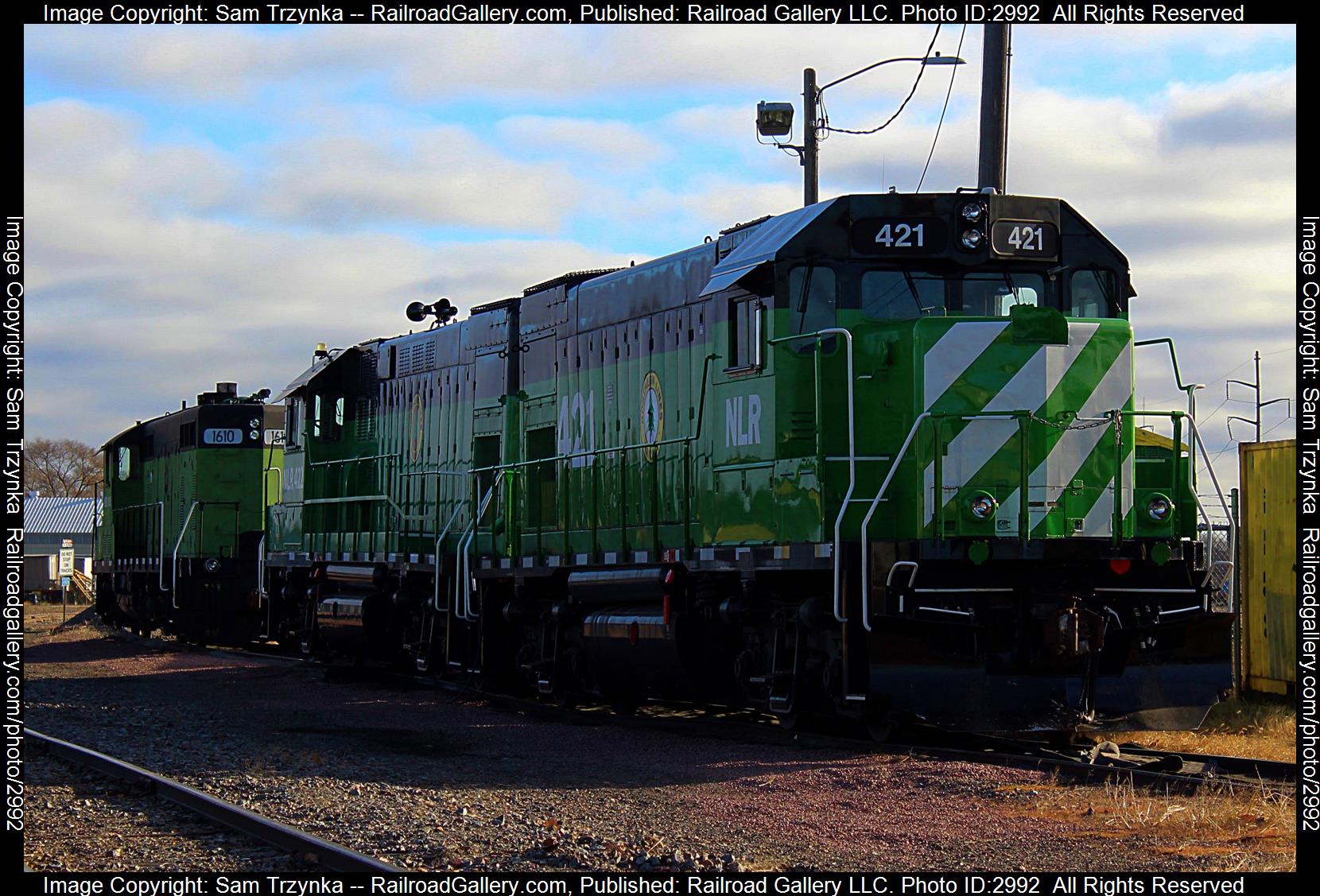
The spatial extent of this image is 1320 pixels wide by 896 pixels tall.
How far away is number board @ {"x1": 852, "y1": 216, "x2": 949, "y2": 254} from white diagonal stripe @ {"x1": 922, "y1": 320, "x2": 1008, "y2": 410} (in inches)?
31.8

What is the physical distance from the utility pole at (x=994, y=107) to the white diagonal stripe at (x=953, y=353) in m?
4.35

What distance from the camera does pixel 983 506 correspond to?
1043 cm

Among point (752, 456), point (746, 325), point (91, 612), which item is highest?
point (746, 325)

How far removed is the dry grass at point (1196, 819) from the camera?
7164 millimetres

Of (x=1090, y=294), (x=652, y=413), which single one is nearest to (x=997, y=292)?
(x=1090, y=294)

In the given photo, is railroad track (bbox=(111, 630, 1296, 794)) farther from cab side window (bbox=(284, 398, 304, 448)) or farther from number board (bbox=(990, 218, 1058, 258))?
cab side window (bbox=(284, 398, 304, 448))

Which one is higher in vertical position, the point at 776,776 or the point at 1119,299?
the point at 1119,299

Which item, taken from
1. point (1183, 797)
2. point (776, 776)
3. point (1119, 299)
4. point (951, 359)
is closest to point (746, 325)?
point (951, 359)

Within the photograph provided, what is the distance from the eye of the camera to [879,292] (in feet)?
37.0

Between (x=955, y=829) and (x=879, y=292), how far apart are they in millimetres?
4537

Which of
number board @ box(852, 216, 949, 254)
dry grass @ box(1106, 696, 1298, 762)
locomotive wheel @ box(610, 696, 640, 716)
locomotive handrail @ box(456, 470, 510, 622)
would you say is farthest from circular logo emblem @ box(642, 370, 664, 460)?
dry grass @ box(1106, 696, 1298, 762)

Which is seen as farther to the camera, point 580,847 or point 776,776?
point 776,776

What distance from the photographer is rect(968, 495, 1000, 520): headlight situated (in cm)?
1043
